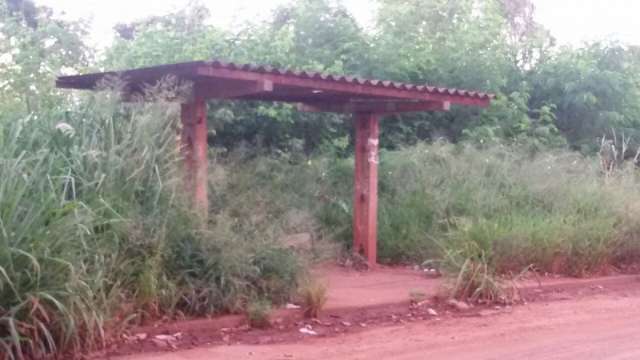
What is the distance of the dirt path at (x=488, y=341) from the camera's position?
29.9 feet

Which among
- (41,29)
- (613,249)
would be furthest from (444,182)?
(41,29)

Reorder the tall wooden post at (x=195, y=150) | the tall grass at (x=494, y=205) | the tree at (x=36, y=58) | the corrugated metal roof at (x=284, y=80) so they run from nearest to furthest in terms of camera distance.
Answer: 1. the tall wooden post at (x=195, y=150)
2. the corrugated metal roof at (x=284, y=80)
3. the tree at (x=36, y=58)
4. the tall grass at (x=494, y=205)

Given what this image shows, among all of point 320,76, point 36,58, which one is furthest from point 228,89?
point 36,58

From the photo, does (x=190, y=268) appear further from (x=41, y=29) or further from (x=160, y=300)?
(x=41, y=29)

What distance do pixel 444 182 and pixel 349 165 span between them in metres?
1.63

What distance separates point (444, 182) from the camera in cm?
1614

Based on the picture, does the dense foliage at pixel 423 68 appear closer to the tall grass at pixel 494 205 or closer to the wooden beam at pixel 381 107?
the tall grass at pixel 494 205

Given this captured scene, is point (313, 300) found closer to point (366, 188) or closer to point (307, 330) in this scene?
point (307, 330)

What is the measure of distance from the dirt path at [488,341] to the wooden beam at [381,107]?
136 inches

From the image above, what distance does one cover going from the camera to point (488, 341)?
991 centimetres

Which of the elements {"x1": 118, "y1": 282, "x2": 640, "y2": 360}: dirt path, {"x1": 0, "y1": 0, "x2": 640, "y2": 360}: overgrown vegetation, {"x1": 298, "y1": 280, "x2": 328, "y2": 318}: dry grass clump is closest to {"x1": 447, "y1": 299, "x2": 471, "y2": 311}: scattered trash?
{"x1": 0, "y1": 0, "x2": 640, "y2": 360}: overgrown vegetation

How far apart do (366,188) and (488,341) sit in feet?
17.2

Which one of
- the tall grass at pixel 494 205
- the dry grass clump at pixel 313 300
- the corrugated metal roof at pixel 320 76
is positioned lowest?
the dry grass clump at pixel 313 300

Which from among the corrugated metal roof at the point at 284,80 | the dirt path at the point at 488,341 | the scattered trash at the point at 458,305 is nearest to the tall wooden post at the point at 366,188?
the corrugated metal roof at the point at 284,80
